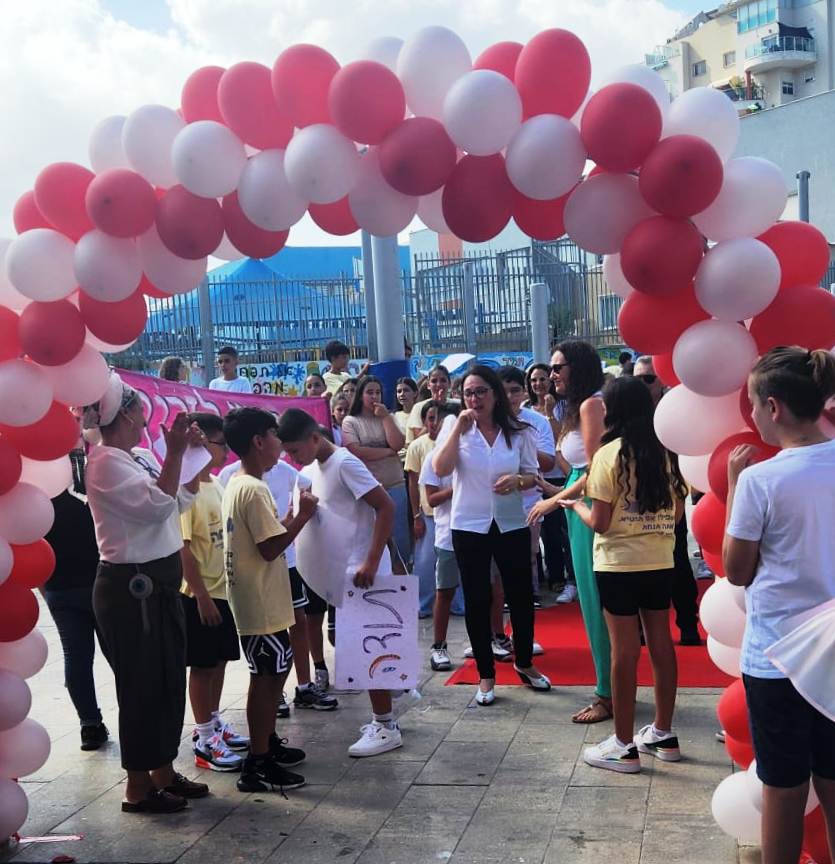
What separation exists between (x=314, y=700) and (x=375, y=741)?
92 cm

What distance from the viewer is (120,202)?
4227mm

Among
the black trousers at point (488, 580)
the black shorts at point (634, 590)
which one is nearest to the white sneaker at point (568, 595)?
the black trousers at point (488, 580)

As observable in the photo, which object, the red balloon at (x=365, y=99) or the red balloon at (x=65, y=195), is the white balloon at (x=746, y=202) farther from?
the red balloon at (x=65, y=195)

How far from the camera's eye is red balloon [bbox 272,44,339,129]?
4.03 meters

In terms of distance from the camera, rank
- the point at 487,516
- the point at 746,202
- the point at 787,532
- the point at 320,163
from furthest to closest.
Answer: the point at 487,516 < the point at 320,163 < the point at 746,202 < the point at 787,532

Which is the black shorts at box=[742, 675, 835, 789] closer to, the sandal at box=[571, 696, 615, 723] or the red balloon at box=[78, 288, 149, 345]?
the sandal at box=[571, 696, 615, 723]

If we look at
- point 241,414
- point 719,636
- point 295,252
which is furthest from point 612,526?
point 295,252

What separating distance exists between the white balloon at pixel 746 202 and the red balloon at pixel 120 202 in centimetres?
217

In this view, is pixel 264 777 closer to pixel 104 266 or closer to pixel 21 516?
pixel 21 516

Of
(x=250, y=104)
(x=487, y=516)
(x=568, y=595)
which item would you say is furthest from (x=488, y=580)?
(x=250, y=104)

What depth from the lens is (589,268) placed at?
54.7ft

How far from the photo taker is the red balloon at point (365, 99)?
12.8ft

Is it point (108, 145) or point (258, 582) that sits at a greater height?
point (108, 145)

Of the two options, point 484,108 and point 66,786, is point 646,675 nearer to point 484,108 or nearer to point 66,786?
point 66,786
